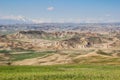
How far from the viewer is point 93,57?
112438mm

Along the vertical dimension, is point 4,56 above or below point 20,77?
below

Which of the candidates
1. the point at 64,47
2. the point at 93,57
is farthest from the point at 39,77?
the point at 64,47

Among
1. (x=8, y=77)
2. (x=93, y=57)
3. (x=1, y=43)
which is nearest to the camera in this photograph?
(x=8, y=77)

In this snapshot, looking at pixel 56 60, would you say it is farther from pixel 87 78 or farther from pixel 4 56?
pixel 87 78

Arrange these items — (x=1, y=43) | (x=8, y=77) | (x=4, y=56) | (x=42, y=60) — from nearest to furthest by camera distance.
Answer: (x=8, y=77) → (x=42, y=60) → (x=4, y=56) → (x=1, y=43)

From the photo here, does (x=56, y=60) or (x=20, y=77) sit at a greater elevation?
(x=20, y=77)

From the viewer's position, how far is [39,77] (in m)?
31.6

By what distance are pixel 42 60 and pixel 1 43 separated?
84.7m

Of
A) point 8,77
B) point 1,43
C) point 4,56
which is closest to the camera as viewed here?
point 8,77

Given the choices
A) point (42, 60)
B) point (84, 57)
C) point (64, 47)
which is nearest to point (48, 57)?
point (42, 60)

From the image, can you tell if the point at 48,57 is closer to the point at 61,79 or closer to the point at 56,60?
the point at 56,60

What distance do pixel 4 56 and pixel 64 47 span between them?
68.0 meters

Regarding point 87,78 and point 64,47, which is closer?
point 87,78

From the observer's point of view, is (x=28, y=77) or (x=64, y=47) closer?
(x=28, y=77)
